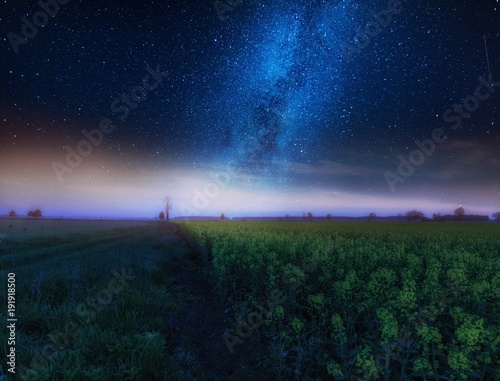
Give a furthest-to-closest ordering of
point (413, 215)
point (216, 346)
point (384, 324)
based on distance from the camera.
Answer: point (413, 215), point (216, 346), point (384, 324)

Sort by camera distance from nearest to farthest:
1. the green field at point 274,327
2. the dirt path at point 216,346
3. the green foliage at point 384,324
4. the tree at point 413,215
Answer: the green foliage at point 384,324 < the green field at point 274,327 < the dirt path at point 216,346 < the tree at point 413,215

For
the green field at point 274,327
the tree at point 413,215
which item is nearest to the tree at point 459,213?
the tree at point 413,215

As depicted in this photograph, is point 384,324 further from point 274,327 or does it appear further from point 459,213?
point 459,213

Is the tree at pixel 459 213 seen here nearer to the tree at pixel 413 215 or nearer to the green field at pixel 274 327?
the tree at pixel 413 215

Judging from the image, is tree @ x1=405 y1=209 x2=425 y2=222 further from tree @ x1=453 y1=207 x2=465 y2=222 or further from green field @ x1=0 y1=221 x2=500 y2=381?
green field @ x1=0 y1=221 x2=500 y2=381

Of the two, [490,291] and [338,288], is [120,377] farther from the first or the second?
[490,291]

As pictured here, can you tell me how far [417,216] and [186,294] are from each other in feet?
452

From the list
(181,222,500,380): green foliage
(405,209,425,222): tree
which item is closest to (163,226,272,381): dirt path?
(181,222,500,380): green foliage

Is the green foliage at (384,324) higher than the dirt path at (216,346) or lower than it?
higher

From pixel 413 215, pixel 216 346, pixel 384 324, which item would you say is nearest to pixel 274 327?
pixel 216 346

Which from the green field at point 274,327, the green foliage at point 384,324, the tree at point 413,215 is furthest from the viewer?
the tree at point 413,215

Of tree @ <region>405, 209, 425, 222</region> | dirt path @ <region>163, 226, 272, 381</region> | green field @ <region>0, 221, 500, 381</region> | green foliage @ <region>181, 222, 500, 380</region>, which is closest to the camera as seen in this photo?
green foliage @ <region>181, 222, 500, 380</region>

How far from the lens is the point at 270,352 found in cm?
532

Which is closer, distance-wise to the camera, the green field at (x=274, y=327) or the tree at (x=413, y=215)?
the green field at (x=274, y=327)
